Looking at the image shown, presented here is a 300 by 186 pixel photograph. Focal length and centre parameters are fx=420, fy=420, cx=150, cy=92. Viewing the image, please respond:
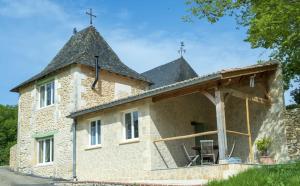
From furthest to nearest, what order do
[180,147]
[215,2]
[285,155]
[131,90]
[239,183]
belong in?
1. [131,90]
2. [215,2]
3. [180,147]
4. [285,155]
5. [239,183]

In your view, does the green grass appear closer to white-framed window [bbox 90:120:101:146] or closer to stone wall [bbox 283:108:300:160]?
stone wall [bbox 283:108:300:160]

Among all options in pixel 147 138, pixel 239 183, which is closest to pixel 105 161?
pixel 147 138

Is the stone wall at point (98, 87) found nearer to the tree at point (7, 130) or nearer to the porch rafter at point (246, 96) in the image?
the porch rafter at point (246, 96)

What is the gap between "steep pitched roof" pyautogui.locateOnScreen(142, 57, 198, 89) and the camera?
82.2ft

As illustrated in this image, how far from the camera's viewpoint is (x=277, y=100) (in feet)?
48.3

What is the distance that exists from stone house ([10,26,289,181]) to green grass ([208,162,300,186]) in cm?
119

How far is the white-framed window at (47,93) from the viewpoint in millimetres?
20031

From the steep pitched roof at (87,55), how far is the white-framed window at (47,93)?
1.78 feet

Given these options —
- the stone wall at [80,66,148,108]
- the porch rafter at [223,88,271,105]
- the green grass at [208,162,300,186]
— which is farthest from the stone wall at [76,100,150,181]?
the green grass at [208,162,300,186]

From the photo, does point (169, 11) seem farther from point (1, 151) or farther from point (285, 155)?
point (1, 151)

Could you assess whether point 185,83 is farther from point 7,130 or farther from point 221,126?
point 7,130

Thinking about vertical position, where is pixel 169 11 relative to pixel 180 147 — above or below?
above

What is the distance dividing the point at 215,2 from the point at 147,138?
22.0ft

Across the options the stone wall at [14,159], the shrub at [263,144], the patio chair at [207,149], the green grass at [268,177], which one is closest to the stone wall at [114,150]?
the patio chair at [207,149]
